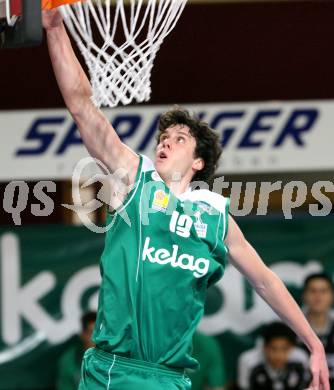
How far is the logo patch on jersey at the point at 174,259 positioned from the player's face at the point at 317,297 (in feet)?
13.3

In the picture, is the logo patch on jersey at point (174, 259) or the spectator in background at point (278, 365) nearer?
the logo patch on jersey at point (174, 259)

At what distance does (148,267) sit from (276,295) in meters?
0.82

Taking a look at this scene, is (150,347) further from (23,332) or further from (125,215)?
(23,332)

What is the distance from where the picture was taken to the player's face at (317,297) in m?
10.5

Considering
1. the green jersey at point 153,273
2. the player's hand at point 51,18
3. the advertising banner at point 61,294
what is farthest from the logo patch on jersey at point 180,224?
the advertising banner at point 61,294

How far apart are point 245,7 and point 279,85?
727mm

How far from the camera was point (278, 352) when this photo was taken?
33.9 ft

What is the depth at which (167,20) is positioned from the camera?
7031mm

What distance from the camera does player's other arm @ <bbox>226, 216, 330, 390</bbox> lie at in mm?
6859

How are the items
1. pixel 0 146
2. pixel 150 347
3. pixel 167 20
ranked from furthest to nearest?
1. pixel 0 146
2. pixel 167 20
3. pixel 150 347

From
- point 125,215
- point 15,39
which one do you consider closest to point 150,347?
point 125,215

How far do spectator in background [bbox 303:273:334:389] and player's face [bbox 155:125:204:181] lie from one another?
3774 mm

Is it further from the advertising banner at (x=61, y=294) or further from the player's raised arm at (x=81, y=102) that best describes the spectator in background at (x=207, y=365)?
the player's raised arm at (x=81, y=102)

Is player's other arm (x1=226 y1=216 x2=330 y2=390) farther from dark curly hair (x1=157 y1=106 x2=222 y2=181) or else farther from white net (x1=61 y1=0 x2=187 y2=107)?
white net (x1=61 y1=0 x2=187 y2=107)
